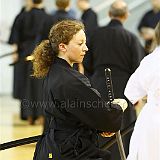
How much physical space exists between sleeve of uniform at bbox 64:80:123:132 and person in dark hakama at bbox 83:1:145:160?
7.84 ft

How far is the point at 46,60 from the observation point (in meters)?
3.64

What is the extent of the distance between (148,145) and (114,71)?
1.59m

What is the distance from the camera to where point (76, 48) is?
3.51 meters

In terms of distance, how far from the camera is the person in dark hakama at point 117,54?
593 centimetres

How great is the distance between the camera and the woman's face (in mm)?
3512

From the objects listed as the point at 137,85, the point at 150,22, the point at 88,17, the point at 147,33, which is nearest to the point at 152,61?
the point at 137,85

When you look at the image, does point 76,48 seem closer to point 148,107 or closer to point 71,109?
point 71,109

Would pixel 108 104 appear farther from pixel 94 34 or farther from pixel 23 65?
pixel 23 65

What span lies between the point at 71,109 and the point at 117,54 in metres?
2.61

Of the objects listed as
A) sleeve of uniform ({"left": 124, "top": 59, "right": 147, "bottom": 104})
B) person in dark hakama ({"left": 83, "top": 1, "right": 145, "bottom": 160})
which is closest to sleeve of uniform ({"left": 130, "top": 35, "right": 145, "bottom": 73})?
person in dark hakama ({"left": 83, "top": 1, "right": 145, "bottom": 160})

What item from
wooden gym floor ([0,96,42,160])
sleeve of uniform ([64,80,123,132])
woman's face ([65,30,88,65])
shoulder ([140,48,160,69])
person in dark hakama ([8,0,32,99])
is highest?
woman's face ([65,30,88,65])

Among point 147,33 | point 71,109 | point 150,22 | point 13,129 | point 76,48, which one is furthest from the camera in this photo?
point 150,22

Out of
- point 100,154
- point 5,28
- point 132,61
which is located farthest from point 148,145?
point 5,28

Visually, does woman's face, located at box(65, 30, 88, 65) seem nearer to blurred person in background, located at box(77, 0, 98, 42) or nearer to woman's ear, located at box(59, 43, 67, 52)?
woman's ear, located at box(59, 43, 67, 52)
